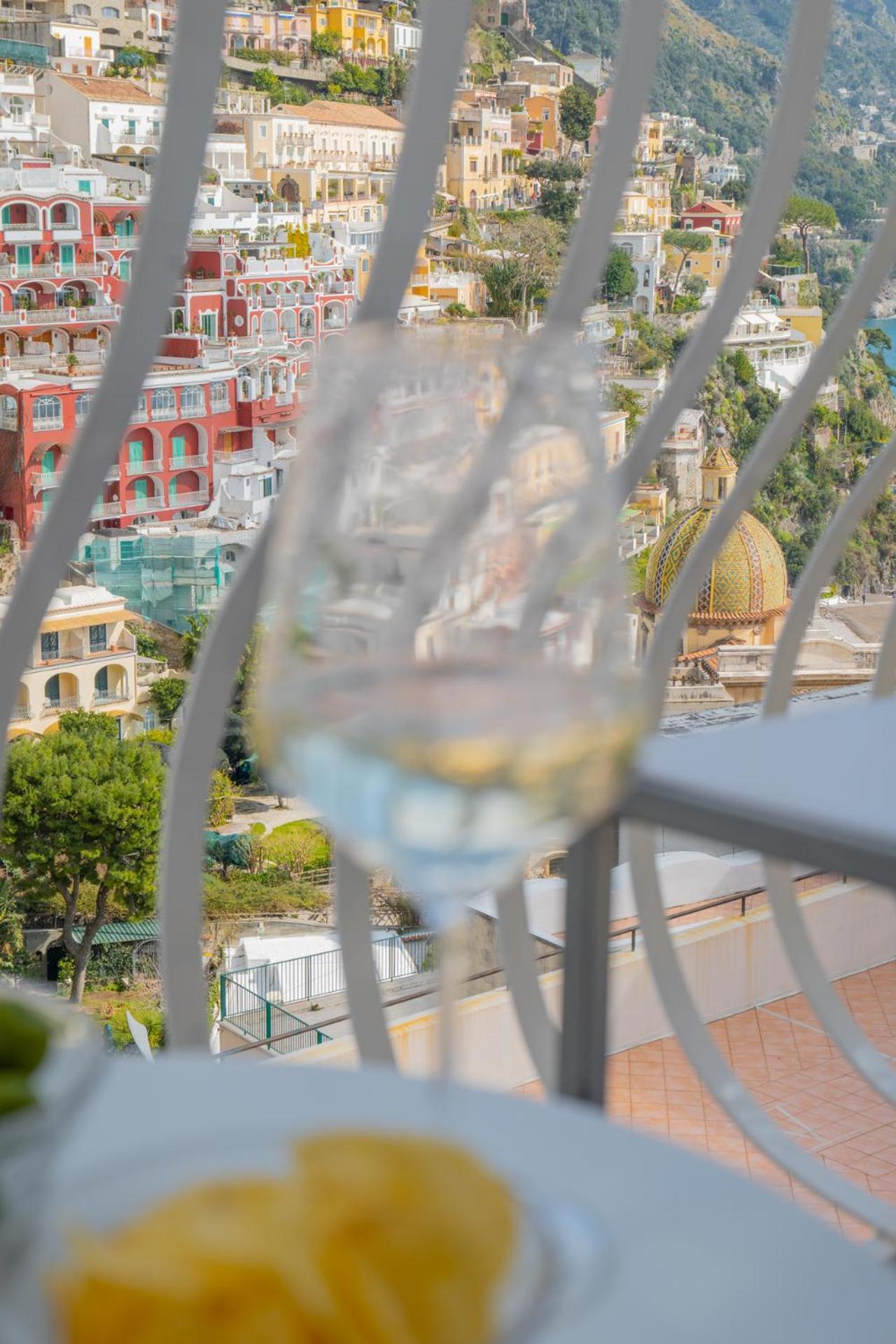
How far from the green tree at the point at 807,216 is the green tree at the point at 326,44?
23.0 feet

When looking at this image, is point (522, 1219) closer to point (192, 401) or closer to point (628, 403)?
point (628, 403)

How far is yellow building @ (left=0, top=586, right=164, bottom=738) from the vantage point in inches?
511

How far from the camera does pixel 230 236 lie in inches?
648

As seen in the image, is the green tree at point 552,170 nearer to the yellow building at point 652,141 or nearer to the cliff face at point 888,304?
the yellow building at point 652,141

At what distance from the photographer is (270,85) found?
19.1 m

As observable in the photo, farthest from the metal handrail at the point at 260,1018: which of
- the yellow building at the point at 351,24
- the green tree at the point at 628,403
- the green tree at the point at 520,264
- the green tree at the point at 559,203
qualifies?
the yellow building at the point at 351,24

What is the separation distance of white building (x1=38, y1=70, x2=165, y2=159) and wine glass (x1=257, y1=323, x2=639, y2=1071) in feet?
56.7

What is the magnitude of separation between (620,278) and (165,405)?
16.3 feet

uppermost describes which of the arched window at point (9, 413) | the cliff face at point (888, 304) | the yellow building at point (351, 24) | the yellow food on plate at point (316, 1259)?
the yellow building at point (351, 24)

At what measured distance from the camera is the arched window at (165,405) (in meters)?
15.0

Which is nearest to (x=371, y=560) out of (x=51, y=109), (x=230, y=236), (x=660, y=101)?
(x=230, y=236)

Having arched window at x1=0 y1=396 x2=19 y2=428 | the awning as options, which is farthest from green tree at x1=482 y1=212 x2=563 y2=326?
the awning

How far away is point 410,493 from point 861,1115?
345 cm

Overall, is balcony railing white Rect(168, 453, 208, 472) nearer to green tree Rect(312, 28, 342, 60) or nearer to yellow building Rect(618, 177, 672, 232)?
yellow building Rect(618, 177, 672, 232)
